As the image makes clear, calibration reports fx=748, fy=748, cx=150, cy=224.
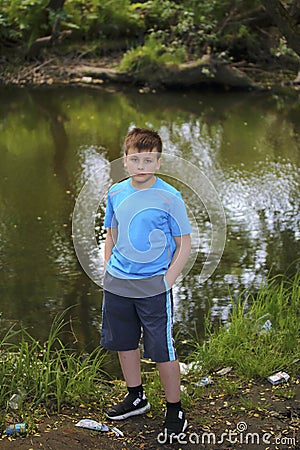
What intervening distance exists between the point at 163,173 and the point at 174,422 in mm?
1008

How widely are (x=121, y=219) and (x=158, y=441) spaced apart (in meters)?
0.85

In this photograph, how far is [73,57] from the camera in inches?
583

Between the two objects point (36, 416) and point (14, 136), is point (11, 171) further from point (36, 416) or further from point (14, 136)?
point (36, 416)

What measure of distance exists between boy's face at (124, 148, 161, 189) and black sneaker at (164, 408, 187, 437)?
883mm

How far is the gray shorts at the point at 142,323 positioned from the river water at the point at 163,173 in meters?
0.27

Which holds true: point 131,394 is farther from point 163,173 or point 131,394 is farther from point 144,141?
point 144,141

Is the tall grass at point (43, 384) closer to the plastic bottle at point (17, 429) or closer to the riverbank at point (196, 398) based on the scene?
the riverbank at point (196, 398)

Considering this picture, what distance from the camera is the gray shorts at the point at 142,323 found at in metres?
2.81

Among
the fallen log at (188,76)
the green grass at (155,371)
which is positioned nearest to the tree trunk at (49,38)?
the fallen log at (188,76)

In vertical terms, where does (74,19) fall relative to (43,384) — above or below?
above

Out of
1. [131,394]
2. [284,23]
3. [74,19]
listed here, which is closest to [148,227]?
[131,394]

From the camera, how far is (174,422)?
2.88 meters

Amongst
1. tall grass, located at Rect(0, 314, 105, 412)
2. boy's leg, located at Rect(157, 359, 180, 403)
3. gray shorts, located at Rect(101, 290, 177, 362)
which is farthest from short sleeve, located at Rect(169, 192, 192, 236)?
tall grass, located at Rect(0, 314, 105, 412)

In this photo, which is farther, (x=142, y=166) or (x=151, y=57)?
(x=151, y=57)
